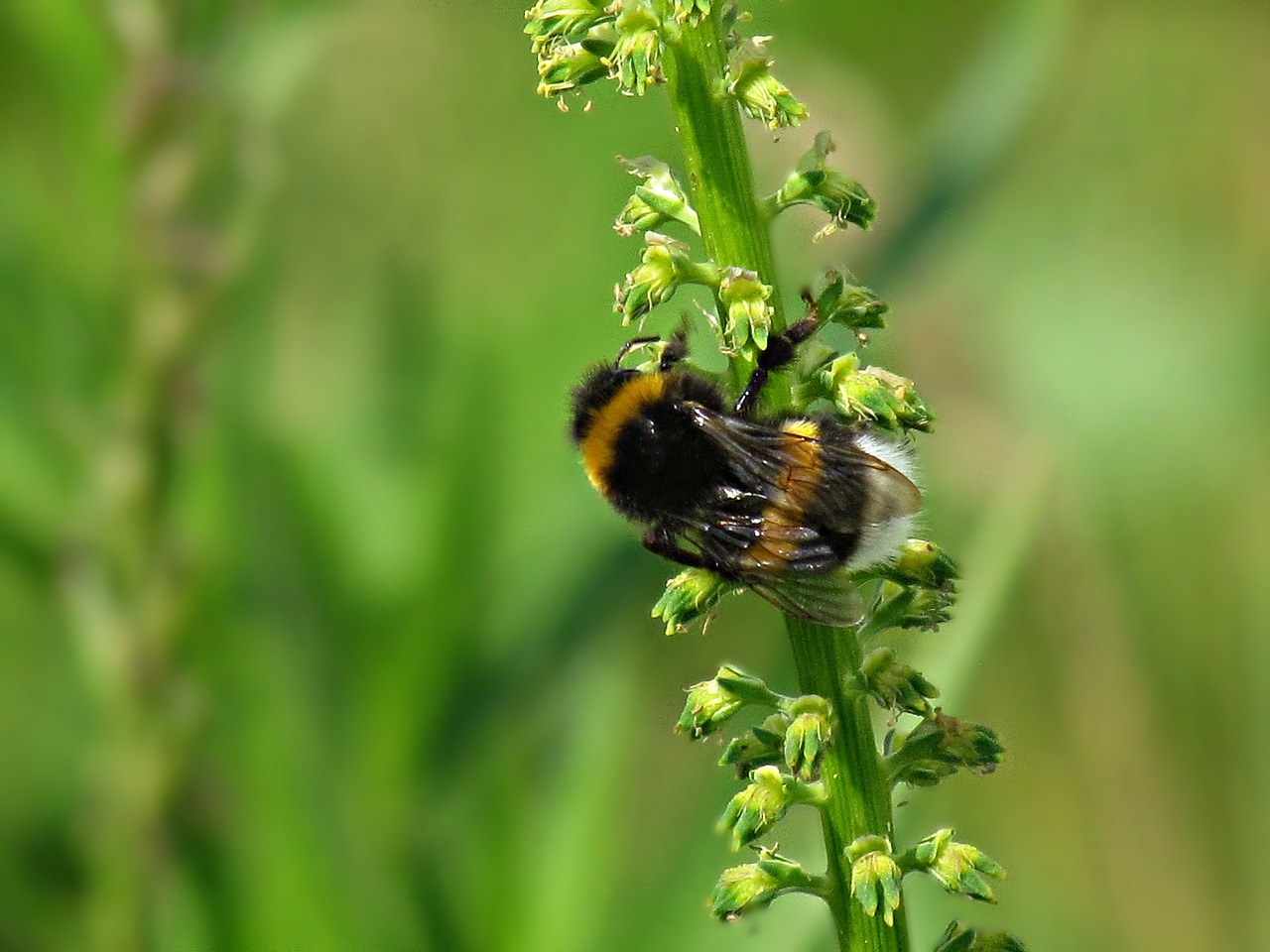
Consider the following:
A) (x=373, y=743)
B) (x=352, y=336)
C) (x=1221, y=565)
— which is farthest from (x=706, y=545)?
(x=1221, y=565)

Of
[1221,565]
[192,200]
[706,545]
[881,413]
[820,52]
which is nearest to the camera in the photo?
[881,413]

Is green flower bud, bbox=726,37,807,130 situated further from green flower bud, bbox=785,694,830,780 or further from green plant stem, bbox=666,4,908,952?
green flower bud, bbox=785,694,830,780

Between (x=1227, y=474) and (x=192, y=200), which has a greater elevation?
(x=1227, y=474)

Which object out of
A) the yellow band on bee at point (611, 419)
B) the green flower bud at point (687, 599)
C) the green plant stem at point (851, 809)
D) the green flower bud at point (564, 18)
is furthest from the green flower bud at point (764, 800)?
the yellow band on bee at point (611, 419)

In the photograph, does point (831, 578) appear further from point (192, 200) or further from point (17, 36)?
point (17, 36)

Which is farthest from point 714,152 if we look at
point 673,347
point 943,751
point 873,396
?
point 943,751

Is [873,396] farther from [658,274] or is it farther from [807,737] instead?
[807,737]

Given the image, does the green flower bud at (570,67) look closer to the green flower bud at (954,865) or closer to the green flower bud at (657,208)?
the green flower bud at (657,208)
